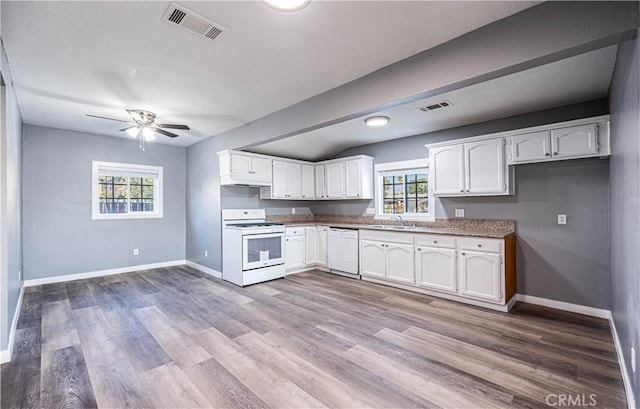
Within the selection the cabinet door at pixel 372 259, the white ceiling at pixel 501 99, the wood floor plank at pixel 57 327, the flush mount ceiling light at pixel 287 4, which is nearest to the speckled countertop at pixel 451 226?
the cabinet door at pixel 372 259

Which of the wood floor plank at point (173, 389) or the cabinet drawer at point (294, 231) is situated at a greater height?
the cabinet drawer at point (294, 231)

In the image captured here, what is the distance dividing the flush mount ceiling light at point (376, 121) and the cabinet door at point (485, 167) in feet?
3.78

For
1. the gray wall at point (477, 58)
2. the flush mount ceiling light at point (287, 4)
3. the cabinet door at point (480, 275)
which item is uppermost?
the flush mount ceiling light at point (287, 4)

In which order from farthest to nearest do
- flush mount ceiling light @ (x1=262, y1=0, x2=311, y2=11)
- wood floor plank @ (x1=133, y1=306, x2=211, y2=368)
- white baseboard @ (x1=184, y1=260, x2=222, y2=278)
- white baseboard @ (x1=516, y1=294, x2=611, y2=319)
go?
white baseboard @ (x1=184, y1=260, x2=222, y2=278) → white baseboard @ (x1=516, y1=294, x2=611, y2=319) → wood floor plank @ (x1=133, y1=306, x2=211, y2=368) → flush mount ceiling light @ (x1=262, y1=0, x2=311, y2=11)

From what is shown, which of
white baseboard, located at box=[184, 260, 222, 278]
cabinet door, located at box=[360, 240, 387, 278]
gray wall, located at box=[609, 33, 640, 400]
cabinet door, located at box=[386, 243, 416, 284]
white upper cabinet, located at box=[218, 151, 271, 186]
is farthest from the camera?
white baseboard, located at box=[184, 260, 222, 278]

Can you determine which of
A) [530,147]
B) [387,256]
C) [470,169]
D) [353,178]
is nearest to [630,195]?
[530,147]

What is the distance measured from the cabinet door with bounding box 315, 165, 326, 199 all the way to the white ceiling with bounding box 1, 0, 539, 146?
2.65 m

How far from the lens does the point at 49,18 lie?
195 cm

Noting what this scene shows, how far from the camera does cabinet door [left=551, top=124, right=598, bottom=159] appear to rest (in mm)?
3055

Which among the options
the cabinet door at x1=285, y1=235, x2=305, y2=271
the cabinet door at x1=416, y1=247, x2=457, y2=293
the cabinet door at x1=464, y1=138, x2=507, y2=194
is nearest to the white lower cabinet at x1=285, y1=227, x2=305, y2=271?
the cabinet door at x1=285, y1=235, x2=305, y2=271

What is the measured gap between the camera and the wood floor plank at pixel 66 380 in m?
1.90

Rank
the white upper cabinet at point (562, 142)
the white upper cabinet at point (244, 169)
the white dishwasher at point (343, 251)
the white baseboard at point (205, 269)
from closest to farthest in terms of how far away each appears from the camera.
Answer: the white upper cabinet at point (562, 142) < the white upper cabinet at point (244, 169) < the white dishwasher at point (343, 251) < the white baseboard at point (205, 269)

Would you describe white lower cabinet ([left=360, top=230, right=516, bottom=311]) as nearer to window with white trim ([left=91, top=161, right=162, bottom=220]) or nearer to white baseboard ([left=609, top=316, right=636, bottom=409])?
white baseboard ([left=609, top=316, right=636, bottom=409])

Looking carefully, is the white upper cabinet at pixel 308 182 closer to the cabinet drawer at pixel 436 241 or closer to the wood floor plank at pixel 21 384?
the cabinet drawer at pixel 436 241
